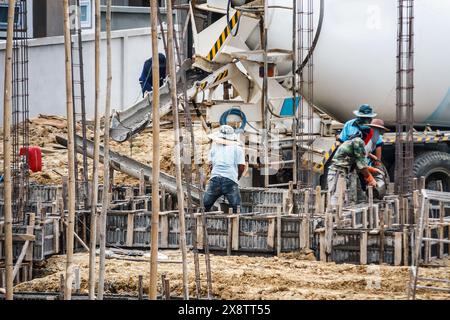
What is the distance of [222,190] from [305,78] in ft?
14.0

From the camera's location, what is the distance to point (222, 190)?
17016mm

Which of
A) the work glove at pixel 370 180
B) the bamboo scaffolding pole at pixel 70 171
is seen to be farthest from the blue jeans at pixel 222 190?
the bamboo scaffolding pole at pixel 70 171

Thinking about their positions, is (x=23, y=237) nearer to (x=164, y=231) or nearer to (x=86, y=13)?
(x=164, y=231)

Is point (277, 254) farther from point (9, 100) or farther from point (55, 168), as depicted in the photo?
point (55, 168)

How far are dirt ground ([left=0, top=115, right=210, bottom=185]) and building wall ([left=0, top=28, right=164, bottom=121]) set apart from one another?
104 cm

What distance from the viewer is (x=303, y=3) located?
20281 millimetres

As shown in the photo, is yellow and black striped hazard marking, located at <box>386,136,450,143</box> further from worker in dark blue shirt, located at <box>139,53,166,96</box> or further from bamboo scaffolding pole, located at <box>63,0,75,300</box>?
bamboo scaffolding pole, located at <box>63,0,75,300</box>

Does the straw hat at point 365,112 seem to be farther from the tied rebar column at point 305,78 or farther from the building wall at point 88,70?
the building wall at point 88,70

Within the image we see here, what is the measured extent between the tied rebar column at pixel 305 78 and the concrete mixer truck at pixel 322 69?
5cm

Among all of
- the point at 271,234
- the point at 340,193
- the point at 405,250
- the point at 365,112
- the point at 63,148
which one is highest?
the point at 365,112

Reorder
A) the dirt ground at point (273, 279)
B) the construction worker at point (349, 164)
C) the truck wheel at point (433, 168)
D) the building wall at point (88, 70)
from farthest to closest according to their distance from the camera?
the building wall at point (88, 70), the truck wheel at point (433, 168), the construction worker at point (349, 164), the dirt ground at point (273, 279)

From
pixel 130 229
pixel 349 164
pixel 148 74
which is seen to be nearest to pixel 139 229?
pixel 130 229

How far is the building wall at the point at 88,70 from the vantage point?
26.9 metres
